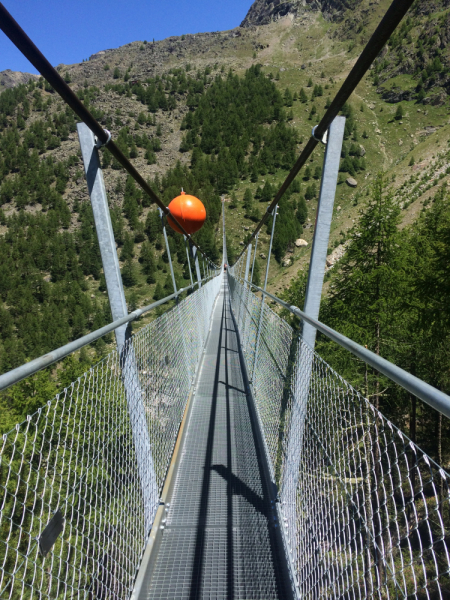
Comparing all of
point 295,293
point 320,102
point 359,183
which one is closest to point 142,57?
point 320,102

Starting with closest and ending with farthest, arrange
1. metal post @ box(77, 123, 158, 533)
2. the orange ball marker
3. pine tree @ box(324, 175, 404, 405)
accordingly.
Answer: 1. metal post @ box(77, 123, 158, 533)
2. the orange ball marker
3. pine tree @ box(324, 175, 404, 405)

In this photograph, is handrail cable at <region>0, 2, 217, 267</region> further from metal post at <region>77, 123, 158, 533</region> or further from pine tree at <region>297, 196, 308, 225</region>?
pine tree at <region>297, 196, 308, 225</region>

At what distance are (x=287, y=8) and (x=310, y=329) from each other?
212 m

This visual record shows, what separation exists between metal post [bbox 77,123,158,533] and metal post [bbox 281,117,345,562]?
81 cm

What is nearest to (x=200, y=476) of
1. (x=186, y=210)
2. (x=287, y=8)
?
(x=186, y=210)

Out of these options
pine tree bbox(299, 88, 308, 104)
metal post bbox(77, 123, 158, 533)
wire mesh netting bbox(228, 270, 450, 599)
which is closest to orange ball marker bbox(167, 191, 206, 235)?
wire mesh netting bbox(228, 270, 450, 599)

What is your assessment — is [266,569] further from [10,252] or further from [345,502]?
[10,252]

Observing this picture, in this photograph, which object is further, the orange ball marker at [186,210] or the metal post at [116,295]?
the orange ball marker at [186,210]

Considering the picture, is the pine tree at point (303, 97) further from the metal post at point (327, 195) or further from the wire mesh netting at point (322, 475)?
the wire mesh netting at point (322, 475)

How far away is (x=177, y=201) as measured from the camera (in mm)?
6277

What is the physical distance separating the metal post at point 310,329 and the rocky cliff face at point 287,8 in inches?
7544

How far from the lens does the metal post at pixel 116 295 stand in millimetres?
1718

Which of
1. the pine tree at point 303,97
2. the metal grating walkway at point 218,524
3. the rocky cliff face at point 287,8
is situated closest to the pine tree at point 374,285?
the metal grating walkway at point 218,524

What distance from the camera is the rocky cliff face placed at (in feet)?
497
